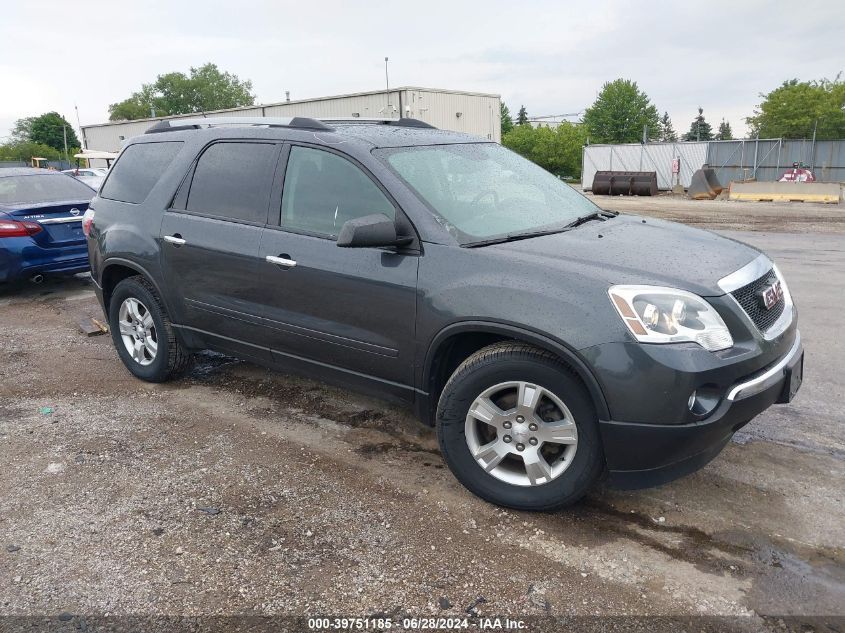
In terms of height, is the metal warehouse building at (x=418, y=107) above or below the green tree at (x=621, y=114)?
below

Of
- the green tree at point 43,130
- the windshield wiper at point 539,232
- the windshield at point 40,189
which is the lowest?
the windshield wiper at point 539,232

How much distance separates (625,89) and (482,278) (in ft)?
295

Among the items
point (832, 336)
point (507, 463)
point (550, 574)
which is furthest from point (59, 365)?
point (832, 336)

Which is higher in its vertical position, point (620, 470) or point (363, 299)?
point (363, 299)

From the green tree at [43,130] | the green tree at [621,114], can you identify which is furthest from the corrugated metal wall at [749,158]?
the green tree at [43,130]

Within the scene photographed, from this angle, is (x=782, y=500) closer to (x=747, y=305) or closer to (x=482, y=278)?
(x=747, y=305)

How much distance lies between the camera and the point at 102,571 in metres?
2.74

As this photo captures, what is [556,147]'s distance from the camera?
73312mm

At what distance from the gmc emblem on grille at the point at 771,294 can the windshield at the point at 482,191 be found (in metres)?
1.09

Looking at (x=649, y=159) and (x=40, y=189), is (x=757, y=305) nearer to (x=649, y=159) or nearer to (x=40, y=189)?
(x=40, y=189)

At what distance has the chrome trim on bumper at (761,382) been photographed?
9.07 ft

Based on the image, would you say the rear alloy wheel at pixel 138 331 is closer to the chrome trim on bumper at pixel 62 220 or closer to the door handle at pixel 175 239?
the door handle at pixel 175 239

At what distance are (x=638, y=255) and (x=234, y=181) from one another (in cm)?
247

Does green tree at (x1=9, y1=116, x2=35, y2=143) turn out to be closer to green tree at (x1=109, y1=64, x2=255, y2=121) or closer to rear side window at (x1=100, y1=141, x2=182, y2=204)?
green tree at (x1=109, y1=64, x2=255, y2=121)
